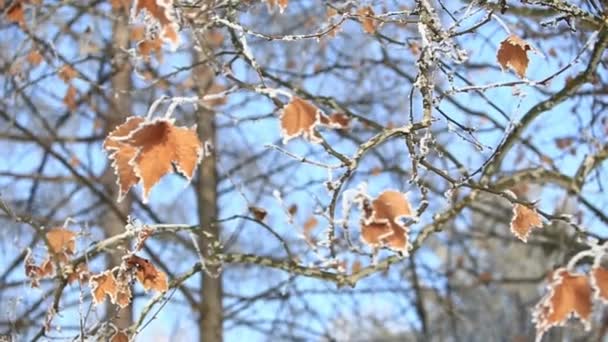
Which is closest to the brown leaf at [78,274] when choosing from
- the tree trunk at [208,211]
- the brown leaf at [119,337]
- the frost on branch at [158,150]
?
the brown leaf at [119,337]

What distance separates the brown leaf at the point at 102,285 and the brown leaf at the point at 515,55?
120cm

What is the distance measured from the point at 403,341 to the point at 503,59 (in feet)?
21.9

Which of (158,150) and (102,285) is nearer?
(158,150)

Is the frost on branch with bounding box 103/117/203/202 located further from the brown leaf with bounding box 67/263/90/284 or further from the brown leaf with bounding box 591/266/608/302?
the brown leaf with bounding box 67/263/90/284

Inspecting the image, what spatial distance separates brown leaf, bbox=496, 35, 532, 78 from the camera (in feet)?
6.78

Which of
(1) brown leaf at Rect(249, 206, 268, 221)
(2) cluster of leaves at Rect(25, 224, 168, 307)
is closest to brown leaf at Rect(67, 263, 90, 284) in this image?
(2) cluster of leaves at Rect(25, 224, 168, 307)

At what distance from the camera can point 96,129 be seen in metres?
6.82

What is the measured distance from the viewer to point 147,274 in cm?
245

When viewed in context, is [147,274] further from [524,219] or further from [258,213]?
[524,219]

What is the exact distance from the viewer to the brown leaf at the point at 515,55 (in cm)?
207

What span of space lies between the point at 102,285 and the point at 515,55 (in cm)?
127

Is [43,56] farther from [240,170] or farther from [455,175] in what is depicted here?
[240,170]

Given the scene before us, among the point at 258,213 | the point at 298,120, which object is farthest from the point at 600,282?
the point at 258,213

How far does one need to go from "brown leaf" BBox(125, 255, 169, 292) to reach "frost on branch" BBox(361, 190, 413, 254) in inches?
32.4
